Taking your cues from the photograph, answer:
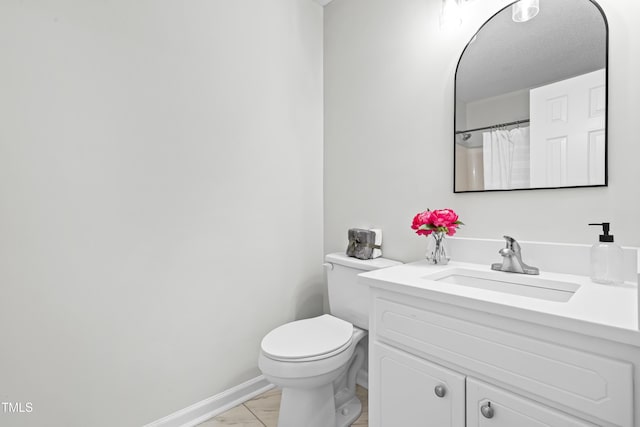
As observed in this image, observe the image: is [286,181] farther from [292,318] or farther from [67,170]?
[67,170]

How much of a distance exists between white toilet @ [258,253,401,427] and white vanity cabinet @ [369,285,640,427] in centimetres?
26

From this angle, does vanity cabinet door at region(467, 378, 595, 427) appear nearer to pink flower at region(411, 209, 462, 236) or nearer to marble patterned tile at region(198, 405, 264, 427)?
pink flower at region(411, 209, 462, 236)

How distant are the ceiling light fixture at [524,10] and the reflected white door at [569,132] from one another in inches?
11.8

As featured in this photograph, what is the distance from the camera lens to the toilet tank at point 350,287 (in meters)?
1.55

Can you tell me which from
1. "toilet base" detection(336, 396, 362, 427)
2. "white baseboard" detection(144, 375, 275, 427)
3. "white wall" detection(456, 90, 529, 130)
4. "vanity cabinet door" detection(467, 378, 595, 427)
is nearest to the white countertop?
"vanity cabinet door" detection(467, 378, 595, 427)

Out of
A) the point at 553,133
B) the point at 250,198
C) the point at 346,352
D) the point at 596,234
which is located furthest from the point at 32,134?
the point at 596,234

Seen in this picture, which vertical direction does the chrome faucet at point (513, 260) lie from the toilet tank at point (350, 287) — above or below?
above

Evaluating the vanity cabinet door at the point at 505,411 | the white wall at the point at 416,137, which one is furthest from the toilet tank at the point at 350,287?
the vanity cabinet door at the point at 505,411

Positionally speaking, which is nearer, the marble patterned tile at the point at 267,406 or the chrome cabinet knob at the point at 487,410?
the chrome cabinet knob at the point at 487,410

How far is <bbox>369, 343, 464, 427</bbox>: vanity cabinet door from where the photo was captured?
2.92 feet

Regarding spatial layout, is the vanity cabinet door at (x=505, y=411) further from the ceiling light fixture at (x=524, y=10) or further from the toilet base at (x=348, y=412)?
the ceiling light fixture at (x=524, y=10)

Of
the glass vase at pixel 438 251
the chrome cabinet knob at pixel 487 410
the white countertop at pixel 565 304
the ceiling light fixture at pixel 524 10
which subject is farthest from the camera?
the glass vase at pixel 438 251

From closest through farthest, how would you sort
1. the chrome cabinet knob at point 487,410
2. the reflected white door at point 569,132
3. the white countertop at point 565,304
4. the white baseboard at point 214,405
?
the white countertop at point 565,304, the chrome cabinet knob at point 487,410, the reflected white door at point 569,132, the white baseboard at point 214,405

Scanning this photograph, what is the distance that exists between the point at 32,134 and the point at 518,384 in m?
1.75
